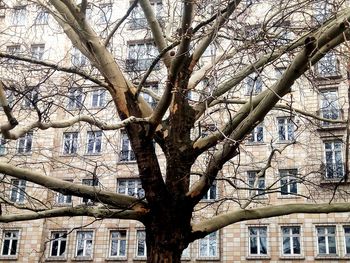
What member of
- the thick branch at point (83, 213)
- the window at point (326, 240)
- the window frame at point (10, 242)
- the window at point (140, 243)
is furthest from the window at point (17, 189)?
the window at point (326, 240)

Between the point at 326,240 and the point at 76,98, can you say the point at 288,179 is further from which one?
the point at 76,98

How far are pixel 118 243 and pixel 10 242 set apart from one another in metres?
6.23

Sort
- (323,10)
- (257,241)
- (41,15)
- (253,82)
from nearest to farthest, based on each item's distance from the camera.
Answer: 1. (253,82)
2. (323,10)
3. (41,15)
4. (257,241)

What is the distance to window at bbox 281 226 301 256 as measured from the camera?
24.4 m

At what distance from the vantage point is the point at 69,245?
2722 cm

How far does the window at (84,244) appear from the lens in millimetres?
26938

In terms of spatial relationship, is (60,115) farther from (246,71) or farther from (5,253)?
(246,71)

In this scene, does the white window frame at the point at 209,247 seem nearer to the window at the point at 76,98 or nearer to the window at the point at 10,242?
the window at the point at 10,242

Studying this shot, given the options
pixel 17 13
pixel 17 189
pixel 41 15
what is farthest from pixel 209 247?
pixel 41 15

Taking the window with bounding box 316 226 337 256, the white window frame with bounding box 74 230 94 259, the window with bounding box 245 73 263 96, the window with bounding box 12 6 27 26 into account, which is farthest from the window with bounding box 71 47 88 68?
the window with bounding box 316 226 337 256

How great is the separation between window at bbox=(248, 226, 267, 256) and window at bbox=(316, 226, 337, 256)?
2.47 m

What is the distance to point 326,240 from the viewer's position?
24.3 metres

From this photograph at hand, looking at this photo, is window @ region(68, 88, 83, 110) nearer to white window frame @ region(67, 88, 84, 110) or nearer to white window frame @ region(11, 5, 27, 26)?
white window frame @ region(67, 88, 84, 110)

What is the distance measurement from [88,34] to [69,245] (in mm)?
21294
